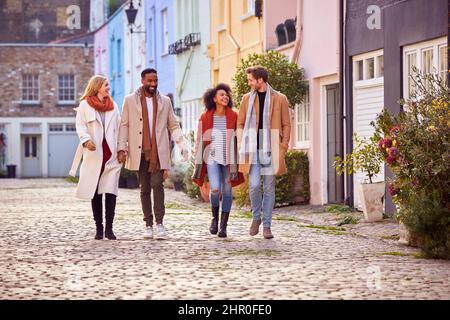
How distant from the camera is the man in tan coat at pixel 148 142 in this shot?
13.6m

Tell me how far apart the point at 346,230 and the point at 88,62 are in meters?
46.1

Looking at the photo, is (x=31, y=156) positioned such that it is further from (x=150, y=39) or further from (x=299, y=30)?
(x=299, y=30)

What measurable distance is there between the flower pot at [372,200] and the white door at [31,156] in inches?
1717

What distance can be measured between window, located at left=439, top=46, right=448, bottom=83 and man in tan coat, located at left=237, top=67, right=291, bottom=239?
9.49 ft

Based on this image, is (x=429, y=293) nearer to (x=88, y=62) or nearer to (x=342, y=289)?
(x=342, y=289)

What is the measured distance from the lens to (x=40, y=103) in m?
59.0

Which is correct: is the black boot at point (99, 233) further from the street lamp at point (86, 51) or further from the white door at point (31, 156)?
the street lamp at point (86, 51)

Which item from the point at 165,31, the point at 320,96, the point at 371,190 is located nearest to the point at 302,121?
the point at 320,96

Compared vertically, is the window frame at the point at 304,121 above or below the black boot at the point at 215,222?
above

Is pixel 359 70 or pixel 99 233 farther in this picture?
pixel 359 70

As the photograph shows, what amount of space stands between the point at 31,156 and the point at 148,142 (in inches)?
1814

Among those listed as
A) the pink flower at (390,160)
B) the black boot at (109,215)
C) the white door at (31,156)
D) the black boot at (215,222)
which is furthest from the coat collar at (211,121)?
the white door at (31,156)

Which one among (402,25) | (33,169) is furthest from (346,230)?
(33,169)

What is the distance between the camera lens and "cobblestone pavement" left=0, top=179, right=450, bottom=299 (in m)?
8.63
